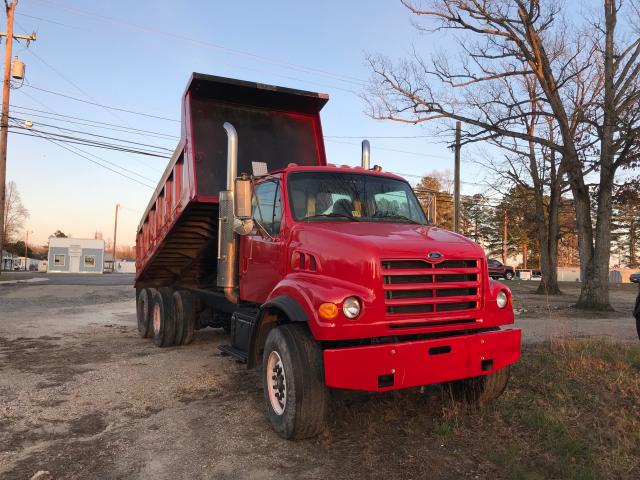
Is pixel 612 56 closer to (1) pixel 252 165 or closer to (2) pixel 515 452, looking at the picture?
(1) pixel 252 165

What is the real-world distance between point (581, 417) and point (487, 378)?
0.85 meters

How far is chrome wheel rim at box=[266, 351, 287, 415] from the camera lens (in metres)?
4.35

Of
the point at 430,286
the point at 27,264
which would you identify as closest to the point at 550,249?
the point at 430,286

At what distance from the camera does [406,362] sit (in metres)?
3.86

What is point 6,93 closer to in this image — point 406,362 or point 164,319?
point 164,319

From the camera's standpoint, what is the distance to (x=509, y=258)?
73625 millimetres

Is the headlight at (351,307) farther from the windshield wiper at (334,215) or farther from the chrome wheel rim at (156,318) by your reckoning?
the chrome wheel rim at (156,318)

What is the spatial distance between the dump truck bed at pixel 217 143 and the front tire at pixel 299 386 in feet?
10.3

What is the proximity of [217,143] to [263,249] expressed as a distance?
8.18 feet

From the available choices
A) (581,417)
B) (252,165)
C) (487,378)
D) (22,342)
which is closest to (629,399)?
(581,417)

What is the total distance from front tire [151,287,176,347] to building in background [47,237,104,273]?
1873 inches

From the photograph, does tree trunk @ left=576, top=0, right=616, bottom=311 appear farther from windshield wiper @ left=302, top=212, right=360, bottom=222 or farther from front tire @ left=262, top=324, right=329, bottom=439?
front tire @ left=262, top=324, right=329, bottom=439

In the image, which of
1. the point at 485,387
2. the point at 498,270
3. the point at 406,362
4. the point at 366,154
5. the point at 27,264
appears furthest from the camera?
the point at 27,264

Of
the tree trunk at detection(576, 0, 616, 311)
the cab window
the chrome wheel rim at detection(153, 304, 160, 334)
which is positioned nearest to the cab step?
the cab window
